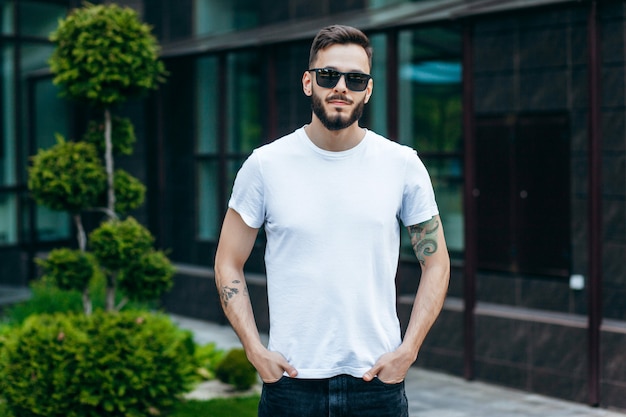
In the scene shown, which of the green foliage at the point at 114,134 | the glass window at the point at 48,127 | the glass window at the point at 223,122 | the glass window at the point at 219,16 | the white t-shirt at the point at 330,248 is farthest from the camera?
the glass window at the point at 48,127

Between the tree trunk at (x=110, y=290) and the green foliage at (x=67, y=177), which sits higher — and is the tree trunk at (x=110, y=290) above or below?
below

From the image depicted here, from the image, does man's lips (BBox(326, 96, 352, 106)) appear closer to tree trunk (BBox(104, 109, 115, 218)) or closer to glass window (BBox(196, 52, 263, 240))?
tree trunk (BBox(104, 109, 115, 218))

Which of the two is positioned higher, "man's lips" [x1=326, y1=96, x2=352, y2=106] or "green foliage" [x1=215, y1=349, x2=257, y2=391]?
"man's lips" [x1=326, y1=96, x2=352, y2=106]

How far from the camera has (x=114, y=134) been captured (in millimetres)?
8859

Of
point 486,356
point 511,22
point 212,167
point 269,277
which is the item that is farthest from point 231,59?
point 269,277

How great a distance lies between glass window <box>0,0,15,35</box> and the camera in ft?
53.2

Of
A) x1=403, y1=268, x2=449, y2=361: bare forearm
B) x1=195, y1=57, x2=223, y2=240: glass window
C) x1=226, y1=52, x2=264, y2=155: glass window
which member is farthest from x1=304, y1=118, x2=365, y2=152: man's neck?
x1=195, y1=57, x2=223, y2=240: glass window

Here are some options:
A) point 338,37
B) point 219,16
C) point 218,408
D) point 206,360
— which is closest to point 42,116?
point 219,16

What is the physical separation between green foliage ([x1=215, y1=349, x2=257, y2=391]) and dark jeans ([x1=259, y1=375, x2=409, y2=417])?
5734 millimetres

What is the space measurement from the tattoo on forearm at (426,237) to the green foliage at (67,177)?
509 centimetres

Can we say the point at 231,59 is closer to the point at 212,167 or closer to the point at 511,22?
the point at 212,167

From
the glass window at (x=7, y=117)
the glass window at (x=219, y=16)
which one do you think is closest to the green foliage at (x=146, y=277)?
the glass window at (x=219, y=16)

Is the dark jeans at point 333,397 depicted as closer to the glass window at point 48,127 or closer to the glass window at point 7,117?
the glass window at point 7,117

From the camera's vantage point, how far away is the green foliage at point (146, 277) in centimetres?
841
